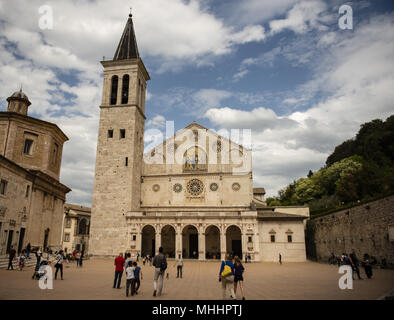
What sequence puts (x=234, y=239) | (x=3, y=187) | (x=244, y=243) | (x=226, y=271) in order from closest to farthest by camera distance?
1. (x=226, y=271)
2. (x=3, y=187)
3. (x=244, y=243)
4. (x=234, y=239)

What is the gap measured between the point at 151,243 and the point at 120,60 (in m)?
24.9

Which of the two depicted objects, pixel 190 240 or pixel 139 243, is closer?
pixel 139 243

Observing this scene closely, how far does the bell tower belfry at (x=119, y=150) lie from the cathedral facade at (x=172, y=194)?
118 mm

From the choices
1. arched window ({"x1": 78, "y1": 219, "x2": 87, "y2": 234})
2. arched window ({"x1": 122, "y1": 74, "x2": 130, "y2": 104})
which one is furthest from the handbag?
arched window ({"x1": 78, "y1": 219, "x2": 87, "y2": 234})

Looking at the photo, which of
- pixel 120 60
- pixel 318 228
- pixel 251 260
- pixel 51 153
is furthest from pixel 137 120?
pixel 318 228

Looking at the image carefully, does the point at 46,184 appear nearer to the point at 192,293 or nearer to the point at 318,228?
the point at 192,293

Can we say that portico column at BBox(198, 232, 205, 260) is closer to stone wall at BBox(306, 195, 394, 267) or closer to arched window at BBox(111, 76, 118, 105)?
stone wall at BBox(306, 195, 394, 267)

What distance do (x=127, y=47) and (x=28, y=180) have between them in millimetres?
24417

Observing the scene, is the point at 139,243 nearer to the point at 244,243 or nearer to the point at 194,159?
the point at 244,243

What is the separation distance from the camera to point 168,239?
3666 centimetres

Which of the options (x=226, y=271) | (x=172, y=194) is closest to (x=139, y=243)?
(x=172, y=194)

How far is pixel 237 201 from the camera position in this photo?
36.3 metres

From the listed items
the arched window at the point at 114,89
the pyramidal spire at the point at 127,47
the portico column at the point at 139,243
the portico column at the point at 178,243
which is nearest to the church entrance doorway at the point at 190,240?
the portico column at the point at 178,243
